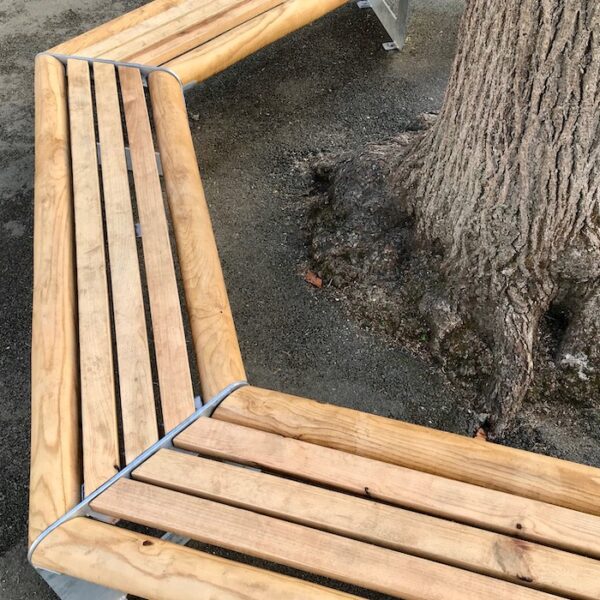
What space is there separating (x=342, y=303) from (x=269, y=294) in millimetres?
302

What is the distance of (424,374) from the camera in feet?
8.41

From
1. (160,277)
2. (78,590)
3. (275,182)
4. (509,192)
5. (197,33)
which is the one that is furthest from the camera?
(275,182)

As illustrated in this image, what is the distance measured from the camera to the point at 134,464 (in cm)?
170

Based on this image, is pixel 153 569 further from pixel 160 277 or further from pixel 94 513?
pixel 160 277

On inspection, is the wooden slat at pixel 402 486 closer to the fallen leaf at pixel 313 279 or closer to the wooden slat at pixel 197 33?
the fallen leaf at pixel 313 279

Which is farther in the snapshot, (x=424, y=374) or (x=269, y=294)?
(x=269, y=294)

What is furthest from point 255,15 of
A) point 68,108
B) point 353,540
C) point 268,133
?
point 353,540

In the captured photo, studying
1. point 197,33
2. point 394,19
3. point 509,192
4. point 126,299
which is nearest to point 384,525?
point 126,299

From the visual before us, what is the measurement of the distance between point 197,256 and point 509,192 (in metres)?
1.04

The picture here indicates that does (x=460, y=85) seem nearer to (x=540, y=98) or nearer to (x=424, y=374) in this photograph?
(x=540, y=98)

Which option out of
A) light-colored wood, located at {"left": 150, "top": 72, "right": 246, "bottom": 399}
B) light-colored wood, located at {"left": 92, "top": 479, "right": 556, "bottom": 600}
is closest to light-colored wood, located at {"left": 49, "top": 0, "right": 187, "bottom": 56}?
light-colored wood, located at {"left": 150, "top": 72, "right": 246, "bottom": 399}

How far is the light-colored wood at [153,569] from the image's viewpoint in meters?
1.43

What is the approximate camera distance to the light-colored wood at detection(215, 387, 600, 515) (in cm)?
160

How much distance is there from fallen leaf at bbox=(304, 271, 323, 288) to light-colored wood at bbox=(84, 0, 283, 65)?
1.14 meters
